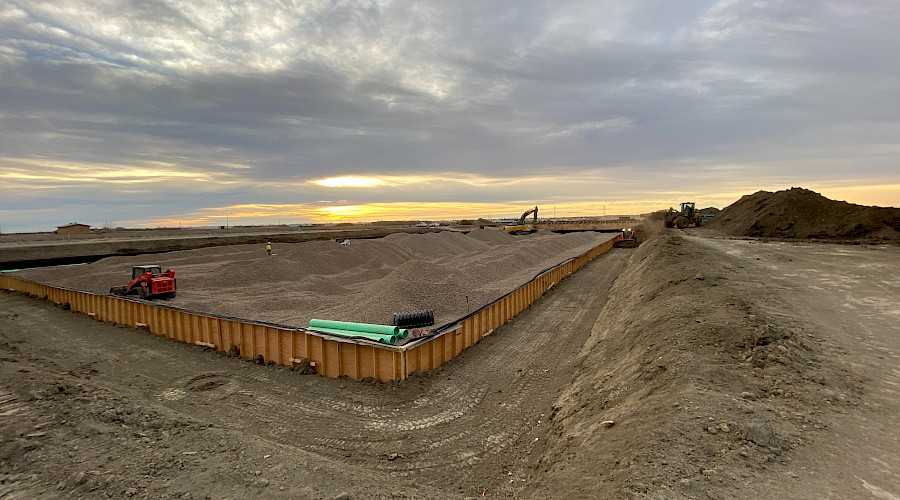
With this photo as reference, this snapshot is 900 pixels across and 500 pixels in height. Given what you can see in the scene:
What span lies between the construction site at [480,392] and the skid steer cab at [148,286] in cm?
18

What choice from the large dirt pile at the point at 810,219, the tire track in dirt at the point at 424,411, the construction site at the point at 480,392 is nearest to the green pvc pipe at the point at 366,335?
the construction site at the point at 480,392

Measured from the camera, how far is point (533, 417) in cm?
841

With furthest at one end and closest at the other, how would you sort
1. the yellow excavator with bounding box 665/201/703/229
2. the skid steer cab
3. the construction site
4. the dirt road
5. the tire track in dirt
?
the yellow excavator with bounding box 665/201/703/229 → the skid steer cab → the tire track in dirt → the dirt road → the construction site

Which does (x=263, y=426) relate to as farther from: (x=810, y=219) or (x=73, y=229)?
(x=73, y=229)

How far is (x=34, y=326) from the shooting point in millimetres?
16969

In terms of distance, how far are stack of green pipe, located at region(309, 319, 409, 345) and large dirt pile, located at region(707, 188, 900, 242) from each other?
35.8 metres

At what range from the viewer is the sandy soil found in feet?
16.1

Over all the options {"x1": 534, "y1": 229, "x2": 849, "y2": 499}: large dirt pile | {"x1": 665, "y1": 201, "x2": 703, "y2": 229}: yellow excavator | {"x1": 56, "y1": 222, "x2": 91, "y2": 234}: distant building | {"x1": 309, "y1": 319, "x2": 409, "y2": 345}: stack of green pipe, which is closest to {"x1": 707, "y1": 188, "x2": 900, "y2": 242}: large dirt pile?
{"x1": 665, "y1": 201, "x2": 703, "y2": 229}: yellow excavator

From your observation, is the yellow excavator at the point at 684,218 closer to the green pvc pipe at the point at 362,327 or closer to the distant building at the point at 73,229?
the green pvc pipe at the point at 362,327

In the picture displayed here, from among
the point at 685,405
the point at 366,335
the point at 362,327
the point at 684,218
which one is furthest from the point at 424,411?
the point at 684,218

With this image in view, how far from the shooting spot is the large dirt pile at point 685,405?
4652mm

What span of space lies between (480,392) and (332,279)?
60.7 feet

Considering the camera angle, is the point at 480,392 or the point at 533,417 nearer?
the point at 533,417

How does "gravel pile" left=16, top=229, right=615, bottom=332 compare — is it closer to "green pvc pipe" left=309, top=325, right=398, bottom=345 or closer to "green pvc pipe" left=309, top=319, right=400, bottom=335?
"green pvc pipe" left=309, top=319, right=400, bottom=335
